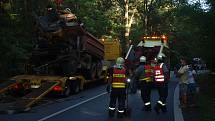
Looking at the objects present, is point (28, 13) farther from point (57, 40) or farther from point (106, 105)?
point (106, 105)

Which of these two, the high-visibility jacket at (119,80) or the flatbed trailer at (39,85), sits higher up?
the high-visibility jacket at (119,80)

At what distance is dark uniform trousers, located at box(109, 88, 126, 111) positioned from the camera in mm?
15180

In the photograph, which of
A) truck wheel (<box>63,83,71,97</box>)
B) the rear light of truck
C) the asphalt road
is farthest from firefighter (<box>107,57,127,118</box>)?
truck wheel (<box>63,83,71,97</box>)

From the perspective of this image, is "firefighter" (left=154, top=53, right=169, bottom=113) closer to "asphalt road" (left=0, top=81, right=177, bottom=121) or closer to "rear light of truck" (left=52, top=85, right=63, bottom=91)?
"asphalt road" (left=0, top=81, right=177, bottom=121)

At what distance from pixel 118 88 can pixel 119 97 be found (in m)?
0.29

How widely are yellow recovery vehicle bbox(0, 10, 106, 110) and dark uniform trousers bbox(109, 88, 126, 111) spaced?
21.4 feet

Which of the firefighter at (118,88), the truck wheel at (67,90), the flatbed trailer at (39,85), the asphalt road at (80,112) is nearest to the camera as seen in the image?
the asphalt road at (80,112)

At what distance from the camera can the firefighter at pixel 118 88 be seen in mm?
15209

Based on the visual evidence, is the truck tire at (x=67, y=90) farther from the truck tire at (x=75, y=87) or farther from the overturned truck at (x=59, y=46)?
the overturned truck at (x=59, y=46)

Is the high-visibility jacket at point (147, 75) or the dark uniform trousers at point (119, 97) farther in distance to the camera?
the high-visibility jacket at point (147, 75)

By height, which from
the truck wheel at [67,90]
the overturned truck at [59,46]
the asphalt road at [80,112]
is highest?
the overturned truck at [59,46]

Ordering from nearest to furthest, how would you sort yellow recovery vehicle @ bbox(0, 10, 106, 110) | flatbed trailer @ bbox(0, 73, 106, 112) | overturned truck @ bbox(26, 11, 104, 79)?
flatbed trailer @ bbox(0, 73, 106, 112)
yellow recovery vehicle @ bbox(0, 10, 106, 110)
overturned truck @ bbox(26, 11, 104, 79)

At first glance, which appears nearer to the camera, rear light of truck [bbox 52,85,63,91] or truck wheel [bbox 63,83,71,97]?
rear light of truck [bbox 52,85,63,91]

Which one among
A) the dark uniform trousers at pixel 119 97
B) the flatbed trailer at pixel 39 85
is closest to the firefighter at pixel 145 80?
the dark uniform trousers at pixel 119 97
